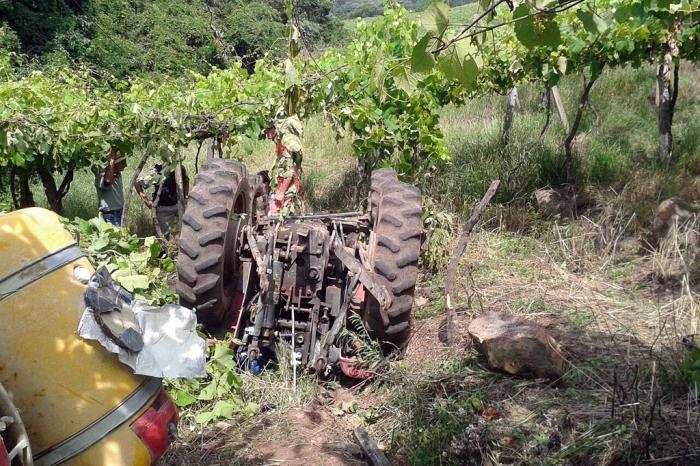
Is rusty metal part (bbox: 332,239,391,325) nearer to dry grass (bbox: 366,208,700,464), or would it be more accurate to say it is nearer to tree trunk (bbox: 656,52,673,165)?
dry grass (bbox: 366,208,700,464)

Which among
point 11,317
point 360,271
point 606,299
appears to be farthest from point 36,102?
point 606,299

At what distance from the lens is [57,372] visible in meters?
1.90

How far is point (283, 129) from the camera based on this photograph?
3.20 meters

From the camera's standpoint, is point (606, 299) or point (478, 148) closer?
point (606, 299)

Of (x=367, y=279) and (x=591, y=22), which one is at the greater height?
(x=591, y=22)

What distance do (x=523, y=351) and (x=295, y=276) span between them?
5.03 feet

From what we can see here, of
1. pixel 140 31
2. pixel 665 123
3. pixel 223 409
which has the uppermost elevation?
pixel 140 31

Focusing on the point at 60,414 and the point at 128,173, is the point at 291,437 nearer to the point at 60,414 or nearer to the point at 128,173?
the point at 60,414

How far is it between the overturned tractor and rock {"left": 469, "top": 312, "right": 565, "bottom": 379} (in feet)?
2.14

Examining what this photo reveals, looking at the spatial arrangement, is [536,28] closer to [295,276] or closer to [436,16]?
[436,16]

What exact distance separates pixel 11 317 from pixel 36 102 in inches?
195

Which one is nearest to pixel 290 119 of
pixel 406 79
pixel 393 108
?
pixel 406 79

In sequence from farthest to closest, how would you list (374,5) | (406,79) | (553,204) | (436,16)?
(374,5)
(553,204)
(406,79)
(436,16)

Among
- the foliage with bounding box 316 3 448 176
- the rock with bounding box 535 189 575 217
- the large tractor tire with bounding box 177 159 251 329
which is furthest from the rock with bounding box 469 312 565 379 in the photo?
the rock with bounding box 535 189 575 217
